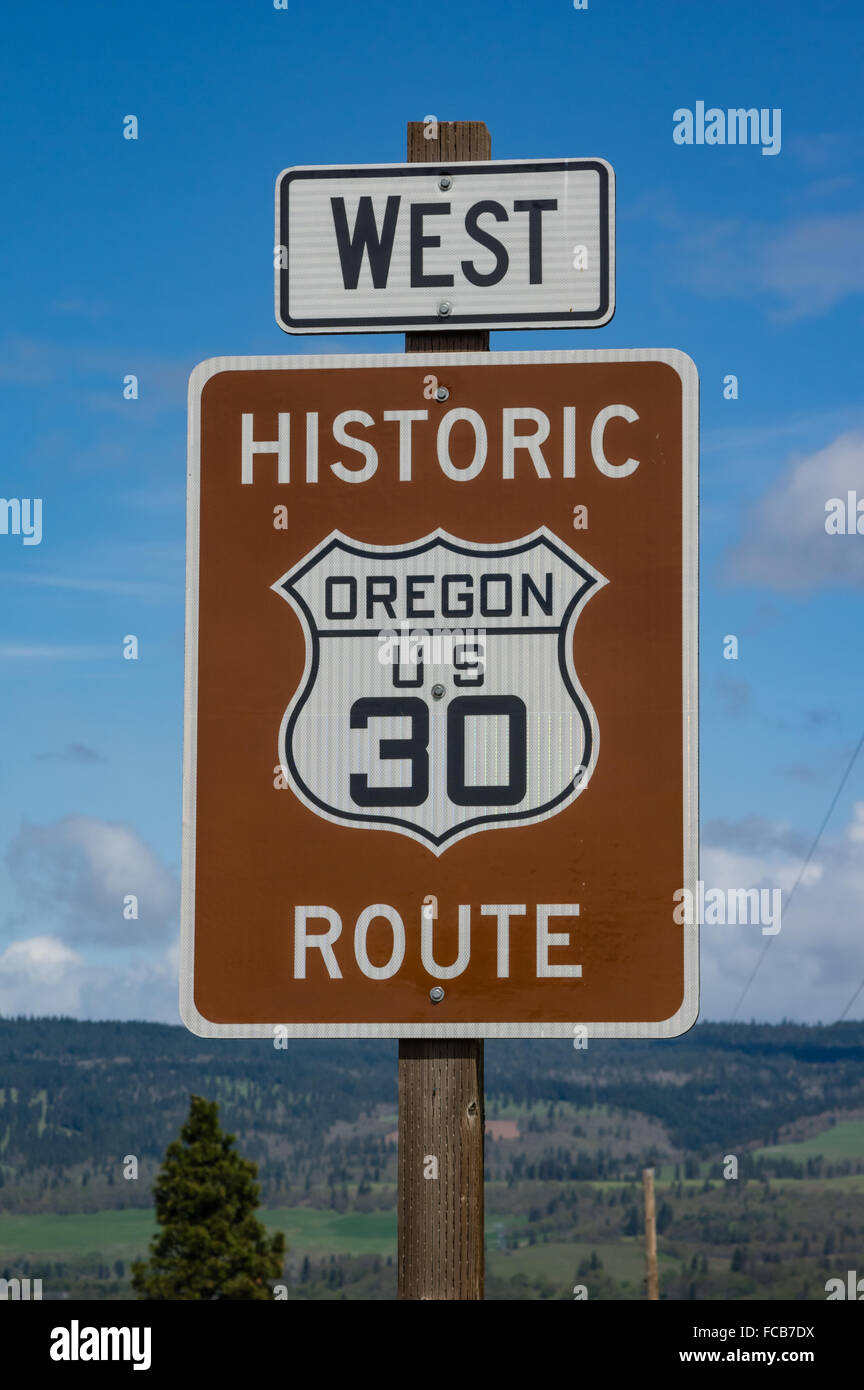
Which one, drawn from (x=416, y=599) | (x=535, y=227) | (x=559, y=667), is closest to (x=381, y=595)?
(x=416, y=599)

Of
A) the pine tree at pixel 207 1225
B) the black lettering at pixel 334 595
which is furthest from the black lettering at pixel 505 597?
the pine tree at pixel 207 1225

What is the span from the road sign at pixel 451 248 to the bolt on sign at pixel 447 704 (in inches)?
8.7

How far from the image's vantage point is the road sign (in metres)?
4.19

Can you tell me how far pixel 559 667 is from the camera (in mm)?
3863

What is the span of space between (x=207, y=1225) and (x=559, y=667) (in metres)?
62.6

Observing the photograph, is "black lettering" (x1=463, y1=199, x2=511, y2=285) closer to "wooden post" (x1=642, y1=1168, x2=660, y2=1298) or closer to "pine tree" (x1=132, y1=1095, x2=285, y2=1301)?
"wooden post" (x1=642, y1=1168, x2=660, y2=1298)

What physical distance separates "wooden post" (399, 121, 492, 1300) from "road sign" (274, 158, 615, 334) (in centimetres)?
196

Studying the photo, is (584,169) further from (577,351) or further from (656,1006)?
(656,1006)

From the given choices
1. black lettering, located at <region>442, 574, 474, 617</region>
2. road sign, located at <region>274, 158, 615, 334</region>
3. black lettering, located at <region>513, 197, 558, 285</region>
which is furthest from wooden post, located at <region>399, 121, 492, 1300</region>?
black lettering, located at <region>513, 197, 558, 285</region>

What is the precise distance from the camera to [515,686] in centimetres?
385

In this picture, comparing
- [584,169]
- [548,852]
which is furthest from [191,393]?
[548,852]

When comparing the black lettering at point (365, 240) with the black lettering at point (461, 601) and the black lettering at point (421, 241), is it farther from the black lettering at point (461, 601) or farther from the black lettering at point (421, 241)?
the black lettering at point (461, 601)
